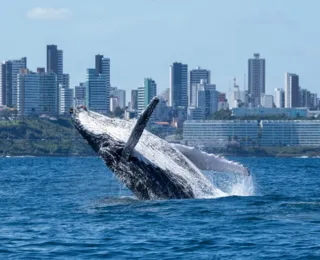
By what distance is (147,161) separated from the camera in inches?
848

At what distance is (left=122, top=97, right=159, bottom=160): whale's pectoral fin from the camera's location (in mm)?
19969

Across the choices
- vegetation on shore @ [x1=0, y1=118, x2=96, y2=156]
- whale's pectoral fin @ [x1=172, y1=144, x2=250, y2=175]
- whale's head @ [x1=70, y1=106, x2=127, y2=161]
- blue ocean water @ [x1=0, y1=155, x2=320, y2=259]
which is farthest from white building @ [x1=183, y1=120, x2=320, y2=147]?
whale's head @ [x1=70, y1=106, x2=127, y2=161]

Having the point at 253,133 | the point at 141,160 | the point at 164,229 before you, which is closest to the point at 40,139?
the point at 253,133

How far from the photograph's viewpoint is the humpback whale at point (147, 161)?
2156 centimetres

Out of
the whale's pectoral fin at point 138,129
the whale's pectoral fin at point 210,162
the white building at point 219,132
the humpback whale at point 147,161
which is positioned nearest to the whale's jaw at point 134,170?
the humpback whale at point 147,161

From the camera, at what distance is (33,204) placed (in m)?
25.7

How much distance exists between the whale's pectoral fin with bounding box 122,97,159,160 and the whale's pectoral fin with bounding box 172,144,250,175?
1.63m

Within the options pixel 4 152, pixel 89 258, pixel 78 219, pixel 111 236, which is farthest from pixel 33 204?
pixel 4 152

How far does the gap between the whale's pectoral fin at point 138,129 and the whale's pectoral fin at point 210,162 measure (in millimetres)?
1629

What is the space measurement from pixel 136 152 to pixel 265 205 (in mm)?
3187

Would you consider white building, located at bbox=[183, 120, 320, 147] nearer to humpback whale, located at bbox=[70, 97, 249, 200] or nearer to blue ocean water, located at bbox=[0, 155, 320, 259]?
blue ocean water, located at bbox=[0, 155, 320, 259]

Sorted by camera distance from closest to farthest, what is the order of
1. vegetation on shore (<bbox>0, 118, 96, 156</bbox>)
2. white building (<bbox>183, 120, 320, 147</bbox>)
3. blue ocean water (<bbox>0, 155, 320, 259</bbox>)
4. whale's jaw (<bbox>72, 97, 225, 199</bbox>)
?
blue ocean water (<bbox>0, 155, 320, 259</bbox>), whale's jaw (<bbox>72, 97, 225, 199</bbox>), vegetation on shore (<bbox>0, 118, 96, 156</bbox>), white building (<bbox>183, 120, 320, 147</bbox>)

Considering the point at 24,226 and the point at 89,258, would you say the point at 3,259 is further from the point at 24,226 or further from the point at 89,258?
the point at 24,226

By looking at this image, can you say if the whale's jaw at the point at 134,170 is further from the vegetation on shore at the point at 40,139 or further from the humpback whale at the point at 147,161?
the vegetation on shore at the point at 40,139
